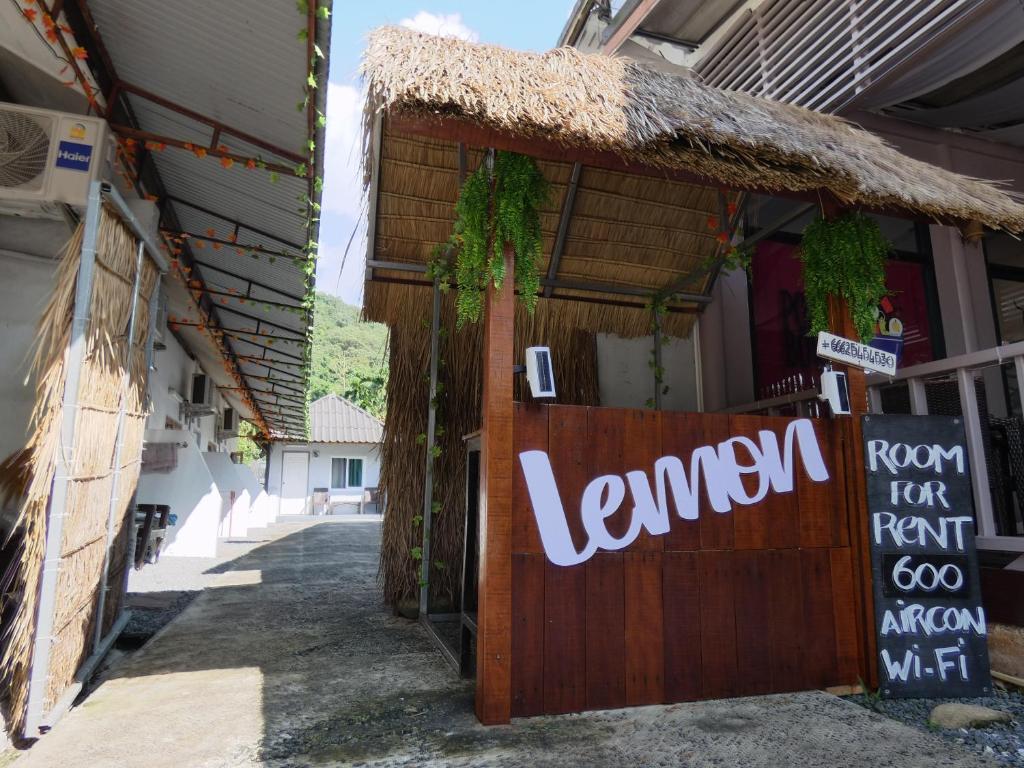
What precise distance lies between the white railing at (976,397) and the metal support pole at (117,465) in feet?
15.2

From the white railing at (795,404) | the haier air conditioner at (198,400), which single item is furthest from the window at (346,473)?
the white railing at (795,404)

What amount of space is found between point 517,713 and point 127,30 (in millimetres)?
4249

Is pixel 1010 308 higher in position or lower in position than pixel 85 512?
higher

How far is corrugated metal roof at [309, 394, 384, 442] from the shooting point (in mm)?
19688

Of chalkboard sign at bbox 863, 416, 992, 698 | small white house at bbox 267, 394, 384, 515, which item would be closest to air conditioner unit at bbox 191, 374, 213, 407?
chalkboard sign at bbox 863, 416, 992, 698

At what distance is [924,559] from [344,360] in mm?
41994

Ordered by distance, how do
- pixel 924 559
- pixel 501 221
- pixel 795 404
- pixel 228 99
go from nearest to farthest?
pixel 501 221
pixel 924 559
pixel 228 99
pixel 795 404

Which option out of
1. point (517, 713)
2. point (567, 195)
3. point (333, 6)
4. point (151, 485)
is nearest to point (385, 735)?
point (517, 713)

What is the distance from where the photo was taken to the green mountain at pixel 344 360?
2916cm

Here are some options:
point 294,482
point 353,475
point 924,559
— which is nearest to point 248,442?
point 294,482

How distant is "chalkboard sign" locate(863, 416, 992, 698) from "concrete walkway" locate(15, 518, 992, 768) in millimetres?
501

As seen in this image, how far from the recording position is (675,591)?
3.04m

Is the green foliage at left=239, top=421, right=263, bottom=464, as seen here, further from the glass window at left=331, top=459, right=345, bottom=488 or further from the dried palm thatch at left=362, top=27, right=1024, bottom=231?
the dried palm thatch at left=362, top=27, right=1024, bottom=231

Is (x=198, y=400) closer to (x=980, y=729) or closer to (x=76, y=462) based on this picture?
(x=76, y=462)
